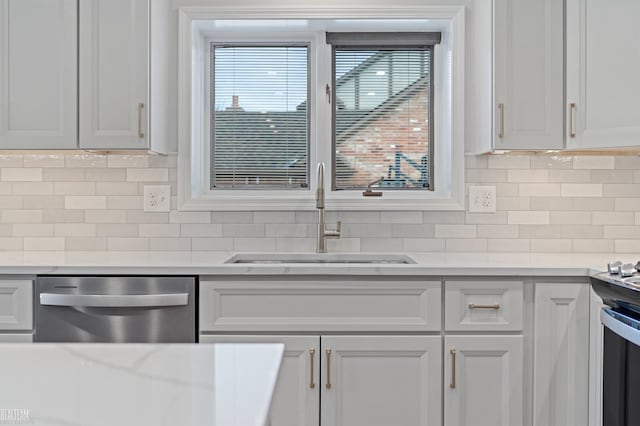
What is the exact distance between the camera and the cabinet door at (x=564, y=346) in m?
2.20

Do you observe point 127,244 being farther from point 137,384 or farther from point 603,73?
point 603,73

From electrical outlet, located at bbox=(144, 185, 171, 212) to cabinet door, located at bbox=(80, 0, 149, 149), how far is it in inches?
14.2

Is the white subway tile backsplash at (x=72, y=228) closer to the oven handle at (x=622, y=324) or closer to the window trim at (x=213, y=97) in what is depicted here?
the window trim at (x=213, y=97)

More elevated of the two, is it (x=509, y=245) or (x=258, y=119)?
(x=258, y=119)

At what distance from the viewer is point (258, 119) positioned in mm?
3008

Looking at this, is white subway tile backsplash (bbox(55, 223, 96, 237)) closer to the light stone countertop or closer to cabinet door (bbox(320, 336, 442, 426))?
the light stone countertop

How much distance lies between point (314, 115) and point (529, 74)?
3.36 ft

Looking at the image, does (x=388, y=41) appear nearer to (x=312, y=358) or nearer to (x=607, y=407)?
(x=312, y=358)

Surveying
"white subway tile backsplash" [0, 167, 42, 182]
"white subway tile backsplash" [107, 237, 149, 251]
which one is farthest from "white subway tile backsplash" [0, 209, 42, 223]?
"white subway tile backsplash" [107, 237, 149, 251]

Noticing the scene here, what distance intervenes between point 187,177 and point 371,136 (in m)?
0.93

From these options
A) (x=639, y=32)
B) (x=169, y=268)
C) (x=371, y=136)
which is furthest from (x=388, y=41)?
(x=169, y=268)

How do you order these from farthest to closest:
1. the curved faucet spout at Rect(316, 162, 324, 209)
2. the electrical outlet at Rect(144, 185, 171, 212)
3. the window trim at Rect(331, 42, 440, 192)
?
the window trim at Rect(331, 42, 440, 192) < the electrical outlet at Rect(144, 185, 171, 212) < the curved faucet spout at Rect(316, 162, 324, 209)

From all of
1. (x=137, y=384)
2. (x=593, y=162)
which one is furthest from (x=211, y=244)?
(x=137, y=384)

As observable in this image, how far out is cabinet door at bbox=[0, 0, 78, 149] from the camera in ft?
8.09
